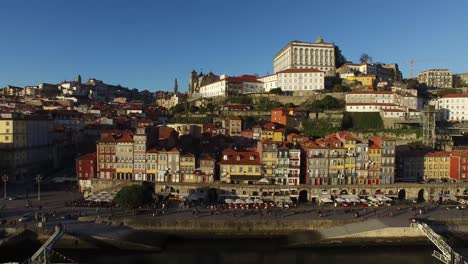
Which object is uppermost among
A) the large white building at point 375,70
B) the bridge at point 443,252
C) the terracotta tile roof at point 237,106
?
the large white building at point 375,70

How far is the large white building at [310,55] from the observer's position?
398 ft

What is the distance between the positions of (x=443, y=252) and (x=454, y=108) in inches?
2514

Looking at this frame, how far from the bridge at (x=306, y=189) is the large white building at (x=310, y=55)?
65636 millimetres

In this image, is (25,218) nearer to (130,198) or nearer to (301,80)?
(130,198)

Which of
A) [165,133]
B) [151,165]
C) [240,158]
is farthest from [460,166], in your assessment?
[165,133]

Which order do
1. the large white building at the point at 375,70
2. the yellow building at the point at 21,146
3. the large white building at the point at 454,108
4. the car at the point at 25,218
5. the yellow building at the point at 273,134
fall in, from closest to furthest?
the car at the point at 25,218 → the yellow building at the point at 21,146 → the yellow building at the point at 273,134 → the large white building at the point at 454,108 → the large white building at the point at 375,70

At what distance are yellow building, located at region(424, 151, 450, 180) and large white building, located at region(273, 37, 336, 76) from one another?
58.9m

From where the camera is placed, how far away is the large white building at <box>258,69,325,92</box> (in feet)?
340

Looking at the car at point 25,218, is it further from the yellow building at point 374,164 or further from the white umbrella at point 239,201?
the yellow building at point 374,164

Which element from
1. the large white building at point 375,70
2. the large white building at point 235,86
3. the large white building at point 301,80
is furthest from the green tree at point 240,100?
the large white building at point 375,70

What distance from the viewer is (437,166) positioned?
63906 mm

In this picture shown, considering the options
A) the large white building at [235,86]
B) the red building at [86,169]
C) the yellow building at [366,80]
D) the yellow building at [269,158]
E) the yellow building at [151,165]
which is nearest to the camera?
the yellow building at [269,158]

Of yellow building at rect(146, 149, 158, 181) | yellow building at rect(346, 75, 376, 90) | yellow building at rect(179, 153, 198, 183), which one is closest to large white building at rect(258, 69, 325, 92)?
yellow building at rect(346, 75, 376, 90)

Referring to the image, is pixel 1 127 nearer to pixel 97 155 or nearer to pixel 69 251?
pixel 97 155
